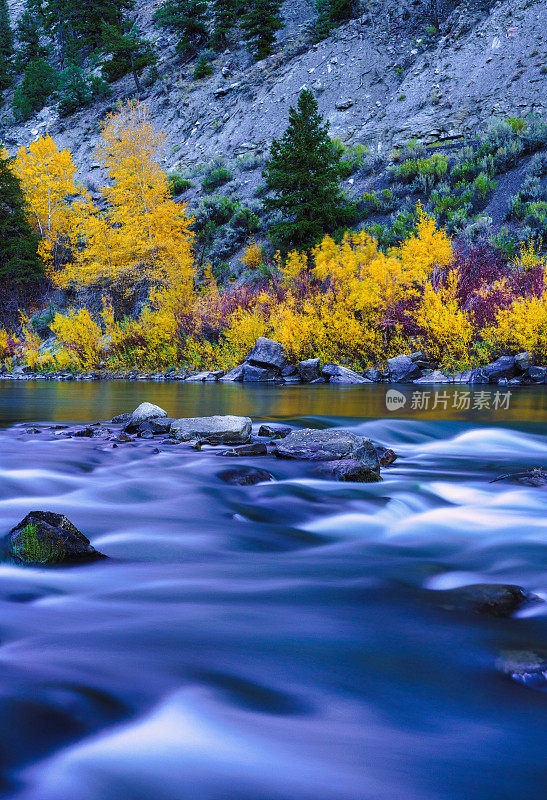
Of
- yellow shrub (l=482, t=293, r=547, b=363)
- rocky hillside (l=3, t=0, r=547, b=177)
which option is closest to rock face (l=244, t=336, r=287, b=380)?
yellow shrub (l=482, t=293, r=547, b=363)

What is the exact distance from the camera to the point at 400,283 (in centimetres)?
1278

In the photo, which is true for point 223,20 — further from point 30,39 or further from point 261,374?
point 261,374

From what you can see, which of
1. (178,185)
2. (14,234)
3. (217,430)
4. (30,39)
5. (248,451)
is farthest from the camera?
(30,39)

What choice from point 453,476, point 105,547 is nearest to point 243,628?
point 105,547

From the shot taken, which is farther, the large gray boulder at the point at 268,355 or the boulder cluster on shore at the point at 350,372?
the large gray boulder at the point at 268,355

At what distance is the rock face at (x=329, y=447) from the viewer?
3841 millimetres

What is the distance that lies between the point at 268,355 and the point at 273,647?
41.2ft

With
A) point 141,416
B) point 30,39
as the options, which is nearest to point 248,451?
point 141,416

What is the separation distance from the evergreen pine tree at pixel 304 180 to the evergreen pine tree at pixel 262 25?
2293cm

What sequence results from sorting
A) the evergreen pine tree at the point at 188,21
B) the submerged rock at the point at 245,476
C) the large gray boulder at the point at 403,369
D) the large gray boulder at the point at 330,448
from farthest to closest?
1. the evergreen pine tree at the point at 188,21
2. the large gray boulder at the point at 403,369
3. the large gray boulder at the point at 330,448
4. the submerged rock at the point at 245,476

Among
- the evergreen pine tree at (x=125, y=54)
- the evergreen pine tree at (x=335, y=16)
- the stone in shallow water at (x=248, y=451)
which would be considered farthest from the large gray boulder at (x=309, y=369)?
the evergreen pine tree at (x=125, y=54)

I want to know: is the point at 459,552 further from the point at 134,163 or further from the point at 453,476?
the point at 134,163

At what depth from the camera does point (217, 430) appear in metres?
4.86

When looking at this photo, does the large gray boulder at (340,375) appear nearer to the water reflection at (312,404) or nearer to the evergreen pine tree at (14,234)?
the water reflection at (312,404)
